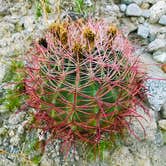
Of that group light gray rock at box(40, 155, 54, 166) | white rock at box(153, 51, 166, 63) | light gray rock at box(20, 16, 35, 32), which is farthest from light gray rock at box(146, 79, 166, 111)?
light gray rock at box(20, 16, 35, 32)

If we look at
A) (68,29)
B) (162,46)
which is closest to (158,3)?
(162,46)

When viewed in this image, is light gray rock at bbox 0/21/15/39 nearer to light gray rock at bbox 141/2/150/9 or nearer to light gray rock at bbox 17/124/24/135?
light gray rock at bbox 17/124/24/135

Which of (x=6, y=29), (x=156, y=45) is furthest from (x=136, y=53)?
(x=6, y=29)

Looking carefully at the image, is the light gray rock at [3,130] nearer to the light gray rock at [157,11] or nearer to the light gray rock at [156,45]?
the light gray rock at [156,45]

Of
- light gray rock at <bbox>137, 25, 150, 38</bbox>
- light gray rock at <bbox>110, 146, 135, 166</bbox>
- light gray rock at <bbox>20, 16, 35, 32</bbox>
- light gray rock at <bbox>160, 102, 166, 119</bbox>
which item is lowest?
light gray rock at <bbox>110, 146, 135, 166</bbox>

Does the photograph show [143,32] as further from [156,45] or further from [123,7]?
[123,7]

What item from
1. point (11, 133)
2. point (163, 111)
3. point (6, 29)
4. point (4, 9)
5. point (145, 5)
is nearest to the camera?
point (11, 133)
